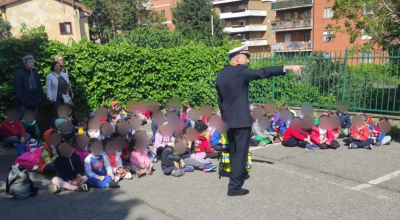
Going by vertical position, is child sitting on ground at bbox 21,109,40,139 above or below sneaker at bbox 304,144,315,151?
above

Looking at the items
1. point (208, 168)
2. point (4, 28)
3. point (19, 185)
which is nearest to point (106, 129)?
point (19, 185)

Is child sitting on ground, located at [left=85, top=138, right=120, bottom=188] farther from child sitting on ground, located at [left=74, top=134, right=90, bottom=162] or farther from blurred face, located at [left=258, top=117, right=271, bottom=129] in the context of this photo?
blurred face, located at [left=258, top=117, right=271, bottom=129]

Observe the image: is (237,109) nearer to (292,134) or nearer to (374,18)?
(292,134)

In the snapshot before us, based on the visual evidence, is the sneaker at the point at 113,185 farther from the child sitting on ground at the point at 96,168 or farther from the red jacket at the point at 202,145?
the red jacket at the point at 202,145

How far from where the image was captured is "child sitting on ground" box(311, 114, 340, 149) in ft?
24.9

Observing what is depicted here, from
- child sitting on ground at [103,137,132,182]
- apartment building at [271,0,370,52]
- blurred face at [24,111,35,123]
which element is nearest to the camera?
child sitting on ground at [103,137,132,182]

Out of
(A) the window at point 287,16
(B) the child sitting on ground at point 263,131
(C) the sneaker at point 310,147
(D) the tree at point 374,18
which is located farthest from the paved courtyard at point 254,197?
(A) the window at point 287,16

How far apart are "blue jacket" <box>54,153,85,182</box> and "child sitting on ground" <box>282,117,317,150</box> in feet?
15.3

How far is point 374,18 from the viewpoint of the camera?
12117 mm

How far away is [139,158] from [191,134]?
1.06 m

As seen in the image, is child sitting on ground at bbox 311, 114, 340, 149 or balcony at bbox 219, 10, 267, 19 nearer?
child sitting on ground at bbox 311, 114, 340, 149

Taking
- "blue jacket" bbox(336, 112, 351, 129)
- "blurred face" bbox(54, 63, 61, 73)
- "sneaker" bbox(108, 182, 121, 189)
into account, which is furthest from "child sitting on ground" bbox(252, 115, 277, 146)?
"blurred face" bbox(54, 63, 61, 73)

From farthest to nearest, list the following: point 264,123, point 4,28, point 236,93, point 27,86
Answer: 1. point 4,28
2. point 264,123
3. point 27,86
4. point 236,93

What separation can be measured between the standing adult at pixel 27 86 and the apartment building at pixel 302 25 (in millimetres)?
42089
